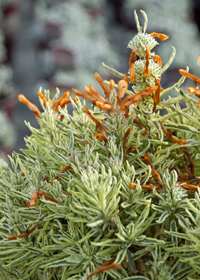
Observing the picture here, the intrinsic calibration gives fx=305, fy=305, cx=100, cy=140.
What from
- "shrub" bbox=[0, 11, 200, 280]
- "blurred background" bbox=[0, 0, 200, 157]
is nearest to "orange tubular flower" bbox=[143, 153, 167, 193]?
"shrub" bbox=[0, 11, 200, 280]

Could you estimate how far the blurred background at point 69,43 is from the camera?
3.14 metres

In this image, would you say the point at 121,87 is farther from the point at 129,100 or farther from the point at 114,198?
the point at 114,198

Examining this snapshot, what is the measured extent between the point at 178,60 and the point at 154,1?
0.84 m

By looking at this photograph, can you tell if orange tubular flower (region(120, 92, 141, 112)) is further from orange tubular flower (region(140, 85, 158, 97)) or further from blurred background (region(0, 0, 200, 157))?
blurred background (region(0, 0, 200, 157))

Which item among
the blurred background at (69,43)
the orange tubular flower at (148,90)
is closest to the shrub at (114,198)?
the orange tubular flower at (148,90)

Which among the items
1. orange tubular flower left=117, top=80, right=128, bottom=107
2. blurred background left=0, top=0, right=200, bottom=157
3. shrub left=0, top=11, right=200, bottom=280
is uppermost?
blurred background left=0, top=0, right=200, bottom=157

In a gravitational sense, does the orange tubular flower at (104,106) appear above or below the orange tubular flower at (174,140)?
above

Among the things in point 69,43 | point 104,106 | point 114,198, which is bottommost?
point 114,198

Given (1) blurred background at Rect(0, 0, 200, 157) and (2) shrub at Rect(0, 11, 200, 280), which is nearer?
(2) shrub at Rect(0, 11, 200, 280)

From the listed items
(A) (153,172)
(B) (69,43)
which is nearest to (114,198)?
(A) (153,172)

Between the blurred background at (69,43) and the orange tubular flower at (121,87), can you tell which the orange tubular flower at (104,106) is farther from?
the blurred background at (69,43)

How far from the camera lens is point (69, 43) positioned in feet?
10.5

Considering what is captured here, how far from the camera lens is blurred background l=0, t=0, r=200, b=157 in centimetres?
314

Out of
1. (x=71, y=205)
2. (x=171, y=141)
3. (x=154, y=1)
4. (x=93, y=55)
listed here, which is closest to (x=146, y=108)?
(x=171, y=141)
